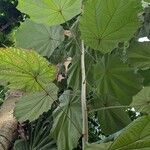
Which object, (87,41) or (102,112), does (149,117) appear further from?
(102,112)

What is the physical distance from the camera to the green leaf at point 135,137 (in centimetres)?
65

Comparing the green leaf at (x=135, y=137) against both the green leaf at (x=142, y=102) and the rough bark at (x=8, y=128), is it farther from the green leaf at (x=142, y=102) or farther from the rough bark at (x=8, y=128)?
the rough bark at (x=8, y=128)

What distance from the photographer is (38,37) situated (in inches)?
52.0

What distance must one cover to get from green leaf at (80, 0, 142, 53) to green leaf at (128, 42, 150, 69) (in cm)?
18

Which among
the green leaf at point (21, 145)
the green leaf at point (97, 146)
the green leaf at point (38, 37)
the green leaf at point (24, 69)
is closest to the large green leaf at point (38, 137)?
the green leaf at point (21, 145)

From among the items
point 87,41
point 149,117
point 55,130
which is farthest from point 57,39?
point 149,117

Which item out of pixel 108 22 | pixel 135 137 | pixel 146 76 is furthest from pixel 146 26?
pixel 135 137

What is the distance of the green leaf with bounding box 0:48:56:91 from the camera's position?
0.80 meters

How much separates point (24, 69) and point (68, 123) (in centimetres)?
34

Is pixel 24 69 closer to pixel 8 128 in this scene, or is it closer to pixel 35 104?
pixel 35 104

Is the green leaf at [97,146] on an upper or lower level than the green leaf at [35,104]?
lower

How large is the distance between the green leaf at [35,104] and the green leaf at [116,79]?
0.40 ft

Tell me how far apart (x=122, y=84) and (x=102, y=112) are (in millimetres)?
137

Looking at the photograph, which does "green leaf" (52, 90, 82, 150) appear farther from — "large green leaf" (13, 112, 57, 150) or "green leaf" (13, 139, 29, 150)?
"green leaf" (13, 139, 29, 150)
